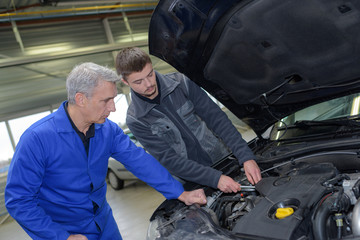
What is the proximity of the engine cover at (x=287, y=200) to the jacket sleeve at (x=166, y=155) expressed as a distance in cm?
40

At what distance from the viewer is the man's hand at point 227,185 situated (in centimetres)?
179

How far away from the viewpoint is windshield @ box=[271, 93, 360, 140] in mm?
1996

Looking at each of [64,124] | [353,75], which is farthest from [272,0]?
[64,124]

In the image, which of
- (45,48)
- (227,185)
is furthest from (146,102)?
(45,48)

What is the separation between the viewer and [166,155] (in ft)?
6.75

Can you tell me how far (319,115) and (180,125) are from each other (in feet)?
2.97

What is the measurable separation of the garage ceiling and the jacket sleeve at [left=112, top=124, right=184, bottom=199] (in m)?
3.84

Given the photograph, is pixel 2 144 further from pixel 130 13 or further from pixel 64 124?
pixel 64 124

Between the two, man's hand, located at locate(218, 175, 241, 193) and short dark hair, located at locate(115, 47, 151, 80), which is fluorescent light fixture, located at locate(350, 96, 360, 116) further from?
short dark hair, located at locate(115, 47, 151, 80)

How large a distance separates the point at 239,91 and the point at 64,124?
3.30 feet

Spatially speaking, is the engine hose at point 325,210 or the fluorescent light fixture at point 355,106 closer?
the engine hose at point 325,210

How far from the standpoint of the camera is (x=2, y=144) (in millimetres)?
6535

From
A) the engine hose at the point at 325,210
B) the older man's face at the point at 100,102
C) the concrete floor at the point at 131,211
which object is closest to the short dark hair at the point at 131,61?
the older man's face at the point at 100,102

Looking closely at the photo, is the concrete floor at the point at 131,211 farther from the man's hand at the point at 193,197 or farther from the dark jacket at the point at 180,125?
the man's hand at the point at 193,197
